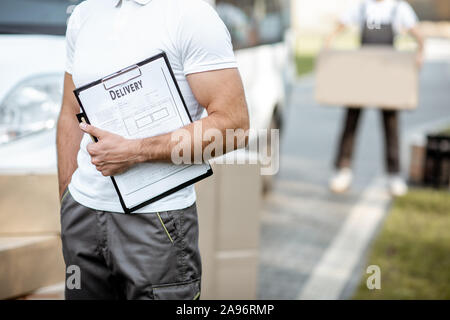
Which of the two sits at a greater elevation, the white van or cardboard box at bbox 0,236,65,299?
the white van

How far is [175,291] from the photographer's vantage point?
196 centimetres

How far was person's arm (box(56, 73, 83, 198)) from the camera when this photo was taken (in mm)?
2176

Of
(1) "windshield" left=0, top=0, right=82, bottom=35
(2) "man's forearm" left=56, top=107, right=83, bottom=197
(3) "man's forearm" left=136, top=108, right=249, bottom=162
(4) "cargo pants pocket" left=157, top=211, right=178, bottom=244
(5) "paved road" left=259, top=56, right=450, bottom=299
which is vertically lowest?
(5) "paved road" left=259, top=56, right=450, bottom=299

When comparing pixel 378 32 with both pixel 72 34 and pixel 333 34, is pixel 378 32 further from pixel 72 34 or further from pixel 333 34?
pixel 72 34

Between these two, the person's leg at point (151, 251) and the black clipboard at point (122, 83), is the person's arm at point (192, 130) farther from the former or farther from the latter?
the person's leg at point (151, 251)

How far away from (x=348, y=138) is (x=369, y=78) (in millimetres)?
701

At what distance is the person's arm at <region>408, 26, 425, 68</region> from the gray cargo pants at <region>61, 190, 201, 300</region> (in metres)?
4.57

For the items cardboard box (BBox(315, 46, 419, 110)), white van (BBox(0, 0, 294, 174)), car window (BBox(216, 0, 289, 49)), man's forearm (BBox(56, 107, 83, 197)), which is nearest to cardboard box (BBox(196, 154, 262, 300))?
white van (BBox(0, 0, 294, 174))

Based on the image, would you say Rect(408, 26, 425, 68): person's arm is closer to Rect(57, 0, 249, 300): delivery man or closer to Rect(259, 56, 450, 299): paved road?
Rect(259, 56, 450, 299): paved road

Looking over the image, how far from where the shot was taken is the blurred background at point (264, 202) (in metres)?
2.93

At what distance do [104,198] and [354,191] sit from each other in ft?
16.2

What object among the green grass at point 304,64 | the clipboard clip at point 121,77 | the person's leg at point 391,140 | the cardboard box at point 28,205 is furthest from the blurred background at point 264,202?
the green grass at point 304,64

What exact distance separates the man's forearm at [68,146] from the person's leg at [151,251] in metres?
0.30

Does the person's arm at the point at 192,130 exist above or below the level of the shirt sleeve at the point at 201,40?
below
